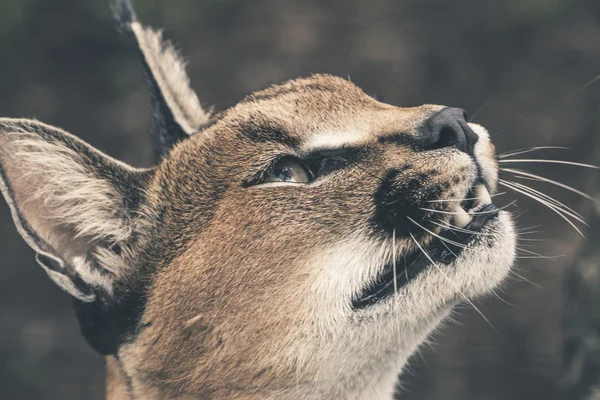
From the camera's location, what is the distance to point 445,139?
11.4ft

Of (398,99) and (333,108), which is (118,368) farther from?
(398,99)

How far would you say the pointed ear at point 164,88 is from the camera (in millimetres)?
4449

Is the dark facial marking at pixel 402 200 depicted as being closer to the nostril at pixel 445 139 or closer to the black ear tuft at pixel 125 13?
the nostril at pixel 445 139

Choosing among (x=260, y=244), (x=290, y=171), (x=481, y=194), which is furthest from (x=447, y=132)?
(x=260, y=244)

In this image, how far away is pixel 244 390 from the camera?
3.56 m

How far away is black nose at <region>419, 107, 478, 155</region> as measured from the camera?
344 centimetres

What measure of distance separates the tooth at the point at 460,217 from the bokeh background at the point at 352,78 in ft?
12.0

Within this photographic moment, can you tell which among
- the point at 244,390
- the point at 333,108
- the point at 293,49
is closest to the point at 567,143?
the point at 293,49

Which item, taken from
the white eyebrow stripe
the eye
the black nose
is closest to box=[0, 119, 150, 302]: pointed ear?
the eye

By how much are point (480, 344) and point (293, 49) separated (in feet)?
13.0

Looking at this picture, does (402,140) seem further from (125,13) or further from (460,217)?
(125,13)

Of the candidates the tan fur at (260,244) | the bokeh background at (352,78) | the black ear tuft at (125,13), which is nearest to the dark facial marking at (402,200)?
the tan fur at (260,244)

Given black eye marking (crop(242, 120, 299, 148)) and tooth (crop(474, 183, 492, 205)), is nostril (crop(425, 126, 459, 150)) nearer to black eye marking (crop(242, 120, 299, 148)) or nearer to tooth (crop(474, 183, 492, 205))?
tooth (crop(474, 183, 492, 205))

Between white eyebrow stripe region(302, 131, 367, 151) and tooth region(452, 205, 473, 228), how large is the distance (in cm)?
54
